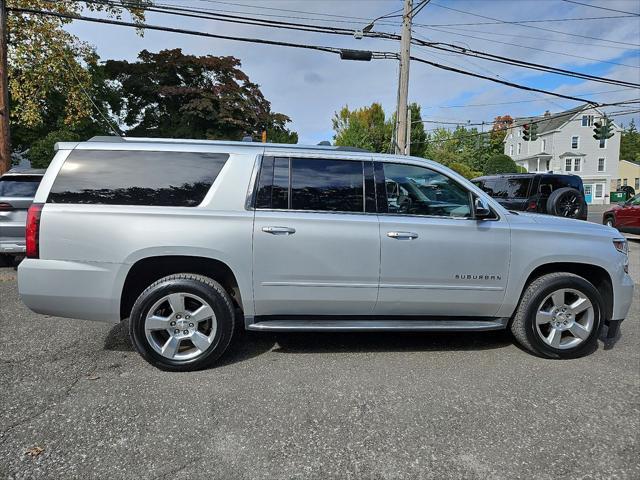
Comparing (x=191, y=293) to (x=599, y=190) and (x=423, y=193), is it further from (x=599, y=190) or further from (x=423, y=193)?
(x=599, y=190)

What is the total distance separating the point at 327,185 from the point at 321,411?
5.88 feet

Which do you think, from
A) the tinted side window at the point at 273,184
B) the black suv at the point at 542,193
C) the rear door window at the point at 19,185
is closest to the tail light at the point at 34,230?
the tinted side window at the point at 273,184

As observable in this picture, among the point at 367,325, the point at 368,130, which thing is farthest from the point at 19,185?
the point at 368,130

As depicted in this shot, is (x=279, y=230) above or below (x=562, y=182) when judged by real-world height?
below

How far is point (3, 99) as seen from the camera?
9359 millimetres

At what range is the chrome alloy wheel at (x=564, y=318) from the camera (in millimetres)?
3779

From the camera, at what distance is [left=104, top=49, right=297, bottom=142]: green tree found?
2420 cm

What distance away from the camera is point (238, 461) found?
2.38 metres

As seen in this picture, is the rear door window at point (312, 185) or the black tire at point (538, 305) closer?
the rear door window at point (312, 185)

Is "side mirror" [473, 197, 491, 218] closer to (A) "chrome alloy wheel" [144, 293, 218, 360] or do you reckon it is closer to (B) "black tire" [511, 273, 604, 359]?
(B) "black tire" [511, 273, 604, 359]


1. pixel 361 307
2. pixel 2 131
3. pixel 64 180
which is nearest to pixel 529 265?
pixel 361 307

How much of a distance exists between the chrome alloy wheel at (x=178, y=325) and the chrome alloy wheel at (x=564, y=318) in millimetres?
2873

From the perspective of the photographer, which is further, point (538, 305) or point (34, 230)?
point (538, 305)

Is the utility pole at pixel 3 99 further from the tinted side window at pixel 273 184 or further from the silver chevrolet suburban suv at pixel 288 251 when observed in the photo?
the tinted side window at pixel 273 184
